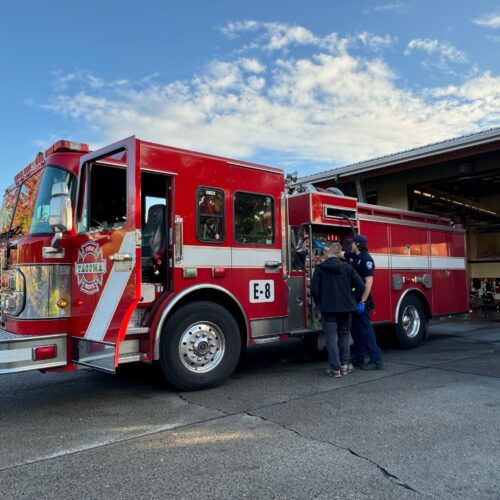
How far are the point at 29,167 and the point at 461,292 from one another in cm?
832

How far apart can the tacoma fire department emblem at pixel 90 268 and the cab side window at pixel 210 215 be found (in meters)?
1.15

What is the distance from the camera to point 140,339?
525cm

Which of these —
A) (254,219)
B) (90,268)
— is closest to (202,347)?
(90,268)

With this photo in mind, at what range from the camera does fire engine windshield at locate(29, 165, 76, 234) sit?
5270mm

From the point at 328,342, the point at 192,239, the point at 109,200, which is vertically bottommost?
the point at 328,342

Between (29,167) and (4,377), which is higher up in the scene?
(29,167)

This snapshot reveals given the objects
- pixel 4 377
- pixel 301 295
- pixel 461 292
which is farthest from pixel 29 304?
pixel 461 292

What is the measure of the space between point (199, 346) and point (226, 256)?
1124mm

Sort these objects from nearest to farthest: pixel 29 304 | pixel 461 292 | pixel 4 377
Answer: pixel 29 304, pixel 4 377, pixel 461 292

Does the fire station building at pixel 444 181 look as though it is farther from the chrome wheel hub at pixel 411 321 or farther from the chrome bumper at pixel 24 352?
the chrome bumper at pixel 24 352

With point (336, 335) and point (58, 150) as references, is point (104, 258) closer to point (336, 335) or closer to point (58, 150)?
point (58, 150)

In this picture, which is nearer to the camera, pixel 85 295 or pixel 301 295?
pixel 85 295

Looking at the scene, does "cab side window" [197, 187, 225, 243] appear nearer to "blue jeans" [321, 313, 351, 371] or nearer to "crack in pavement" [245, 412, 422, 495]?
"blue jeans" [321, 313, 351, 371]

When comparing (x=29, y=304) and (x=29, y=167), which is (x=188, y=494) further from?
(x=29, y=167)
